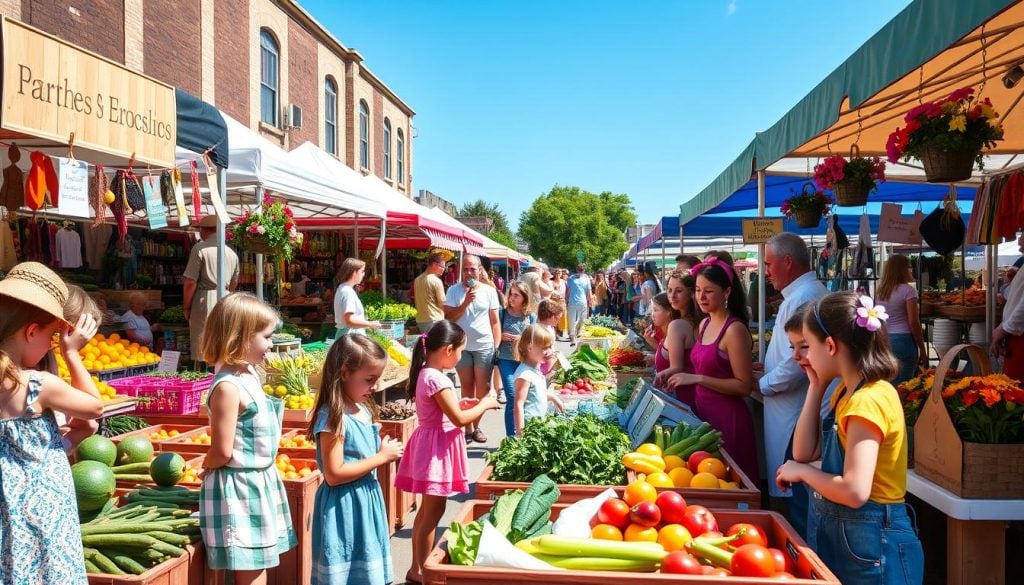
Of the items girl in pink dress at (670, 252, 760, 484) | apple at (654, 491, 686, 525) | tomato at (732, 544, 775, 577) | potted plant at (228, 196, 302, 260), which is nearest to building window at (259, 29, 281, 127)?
potted plant at (228, 196, 302, 260)

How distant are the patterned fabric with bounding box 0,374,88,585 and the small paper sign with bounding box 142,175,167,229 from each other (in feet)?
10.5

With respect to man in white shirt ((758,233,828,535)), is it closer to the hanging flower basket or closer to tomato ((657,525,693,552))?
the hanging flower basket

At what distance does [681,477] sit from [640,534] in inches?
34.0

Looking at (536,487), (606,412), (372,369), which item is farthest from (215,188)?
(536,487)

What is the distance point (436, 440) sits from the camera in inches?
154

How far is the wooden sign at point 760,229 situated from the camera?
588 centimetres

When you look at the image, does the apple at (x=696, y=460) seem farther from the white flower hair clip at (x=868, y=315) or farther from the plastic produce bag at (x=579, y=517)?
the white flower hair clip at (x=868, y=315)

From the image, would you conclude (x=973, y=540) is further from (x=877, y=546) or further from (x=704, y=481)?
(x=704, y=481)

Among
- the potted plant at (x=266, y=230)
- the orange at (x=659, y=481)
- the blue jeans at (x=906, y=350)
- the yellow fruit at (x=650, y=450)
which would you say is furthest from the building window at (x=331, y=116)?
the orange at (x=659, y=481)

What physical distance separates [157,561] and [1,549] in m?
0.77

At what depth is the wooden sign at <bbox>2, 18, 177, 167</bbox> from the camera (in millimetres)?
3570

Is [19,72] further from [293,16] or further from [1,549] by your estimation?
[293,16]

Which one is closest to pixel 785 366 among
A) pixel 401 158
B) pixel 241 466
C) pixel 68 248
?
pixel 241 466

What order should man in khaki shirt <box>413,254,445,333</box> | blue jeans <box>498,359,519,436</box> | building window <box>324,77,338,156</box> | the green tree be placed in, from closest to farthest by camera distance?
blue jeans <box>498,359,519,436</box>, man in khaki shirt <box>413,254,445,333</box>, building window <box>324,77,338,156</box>, the green tree
